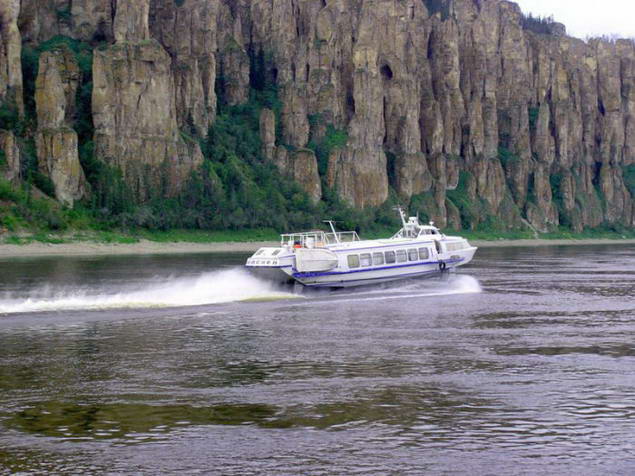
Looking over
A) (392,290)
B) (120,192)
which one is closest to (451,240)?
(392,290)

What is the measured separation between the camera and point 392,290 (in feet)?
232

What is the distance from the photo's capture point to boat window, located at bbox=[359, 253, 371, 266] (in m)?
68.1

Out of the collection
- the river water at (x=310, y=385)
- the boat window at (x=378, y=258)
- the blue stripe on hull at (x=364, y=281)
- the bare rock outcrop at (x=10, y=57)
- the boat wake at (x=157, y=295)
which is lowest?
the river water at (x=310, y=385)

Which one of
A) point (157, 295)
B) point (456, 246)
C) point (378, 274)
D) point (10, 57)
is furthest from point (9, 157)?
point (157, 295)

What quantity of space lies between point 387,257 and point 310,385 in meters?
37.8

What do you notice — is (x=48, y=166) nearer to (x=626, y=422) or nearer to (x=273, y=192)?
(x=273, y=192)

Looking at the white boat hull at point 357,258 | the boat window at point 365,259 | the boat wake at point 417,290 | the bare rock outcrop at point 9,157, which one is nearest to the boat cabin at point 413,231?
the white boat hull at point 357,258

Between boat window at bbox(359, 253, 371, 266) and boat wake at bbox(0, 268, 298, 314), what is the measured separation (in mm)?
6194

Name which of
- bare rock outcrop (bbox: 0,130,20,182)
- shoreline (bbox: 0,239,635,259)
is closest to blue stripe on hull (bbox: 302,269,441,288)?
shoreline (bbox: 0,239,635,259)

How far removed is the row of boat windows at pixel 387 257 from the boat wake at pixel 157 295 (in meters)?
5.72

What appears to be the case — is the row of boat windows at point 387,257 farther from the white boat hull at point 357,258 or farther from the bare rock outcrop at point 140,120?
the bare rock outcrop at point 140,120

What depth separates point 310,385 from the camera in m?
32.9

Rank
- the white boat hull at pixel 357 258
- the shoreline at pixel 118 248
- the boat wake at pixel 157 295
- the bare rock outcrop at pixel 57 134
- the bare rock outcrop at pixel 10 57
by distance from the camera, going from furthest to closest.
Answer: the bare rock outcrop at pixel 10 57 → the bare rock outcrop at pixel 57 134 → the shoreline at pixel 118 248 → the white boat hull at pixel 357 258 → the boat wake at pixel 157 295

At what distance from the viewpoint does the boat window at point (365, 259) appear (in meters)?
68.1
